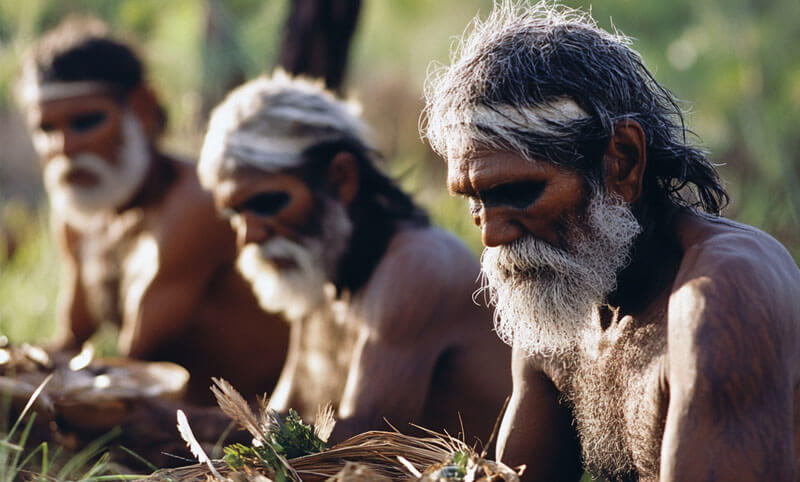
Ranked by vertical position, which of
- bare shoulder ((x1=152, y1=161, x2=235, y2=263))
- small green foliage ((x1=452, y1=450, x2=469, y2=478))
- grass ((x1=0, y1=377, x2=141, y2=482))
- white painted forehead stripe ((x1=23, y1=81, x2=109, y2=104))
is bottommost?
grass ((x1=0, y1=377, x2=141, y2=482))

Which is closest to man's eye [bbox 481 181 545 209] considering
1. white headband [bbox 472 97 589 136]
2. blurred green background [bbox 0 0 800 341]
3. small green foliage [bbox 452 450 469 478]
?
white headband [bbox 472 97 589 136]

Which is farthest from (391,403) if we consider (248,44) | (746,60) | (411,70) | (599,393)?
(411,70)

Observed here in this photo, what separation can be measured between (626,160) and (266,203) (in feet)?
5.95

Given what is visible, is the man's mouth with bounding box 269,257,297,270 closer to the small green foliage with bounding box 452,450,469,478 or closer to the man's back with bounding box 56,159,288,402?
the man's back with bounding box 56,159,288,402

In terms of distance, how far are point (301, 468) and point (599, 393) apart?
72cm

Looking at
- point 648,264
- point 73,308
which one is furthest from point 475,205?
point 73,308

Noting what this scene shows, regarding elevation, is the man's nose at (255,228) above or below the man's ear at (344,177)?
below

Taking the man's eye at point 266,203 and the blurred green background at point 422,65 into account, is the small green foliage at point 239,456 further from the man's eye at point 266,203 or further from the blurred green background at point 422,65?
the blurred green background at point 422,65

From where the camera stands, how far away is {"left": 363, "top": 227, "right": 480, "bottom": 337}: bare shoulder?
11.2ft

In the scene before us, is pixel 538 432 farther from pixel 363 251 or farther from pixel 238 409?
pixel 363 251

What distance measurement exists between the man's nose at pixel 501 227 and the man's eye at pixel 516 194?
19mm

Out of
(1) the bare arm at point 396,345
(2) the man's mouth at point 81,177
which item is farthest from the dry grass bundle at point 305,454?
(2) the man's mouth at point 81,177

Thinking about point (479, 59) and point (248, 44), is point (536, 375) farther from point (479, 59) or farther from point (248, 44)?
point (248, 44)

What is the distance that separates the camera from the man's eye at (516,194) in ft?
7.83
